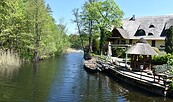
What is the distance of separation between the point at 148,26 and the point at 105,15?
32.6 feet

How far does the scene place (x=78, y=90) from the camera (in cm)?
2448

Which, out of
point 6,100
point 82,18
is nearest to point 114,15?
point 82,18

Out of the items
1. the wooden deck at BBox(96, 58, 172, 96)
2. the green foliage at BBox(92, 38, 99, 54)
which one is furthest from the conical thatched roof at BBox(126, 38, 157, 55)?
the green foliage at BBox(92, 38, 99, 54)

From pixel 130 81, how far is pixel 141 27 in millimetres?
37699

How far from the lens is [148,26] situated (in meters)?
63.1

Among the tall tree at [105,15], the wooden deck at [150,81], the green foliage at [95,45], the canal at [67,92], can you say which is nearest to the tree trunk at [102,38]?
the tall tree at [105,15]

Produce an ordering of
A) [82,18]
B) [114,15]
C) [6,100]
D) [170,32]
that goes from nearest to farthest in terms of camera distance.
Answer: [6,100]
[170,32]
[114,15]
[82,18]

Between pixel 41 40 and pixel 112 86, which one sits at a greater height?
pixel 41 40

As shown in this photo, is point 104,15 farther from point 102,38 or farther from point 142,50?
point 142,50

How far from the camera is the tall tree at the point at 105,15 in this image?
6338 cm

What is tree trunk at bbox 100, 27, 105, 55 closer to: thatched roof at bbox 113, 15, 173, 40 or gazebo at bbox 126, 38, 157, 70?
thatched roof at bbox 113, 15, 173, 40

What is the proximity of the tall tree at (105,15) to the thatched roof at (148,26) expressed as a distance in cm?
244

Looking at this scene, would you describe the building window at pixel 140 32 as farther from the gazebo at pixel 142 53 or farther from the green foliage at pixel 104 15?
the gazebo at pixel 142 53

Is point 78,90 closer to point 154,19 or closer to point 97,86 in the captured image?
point 97,86
